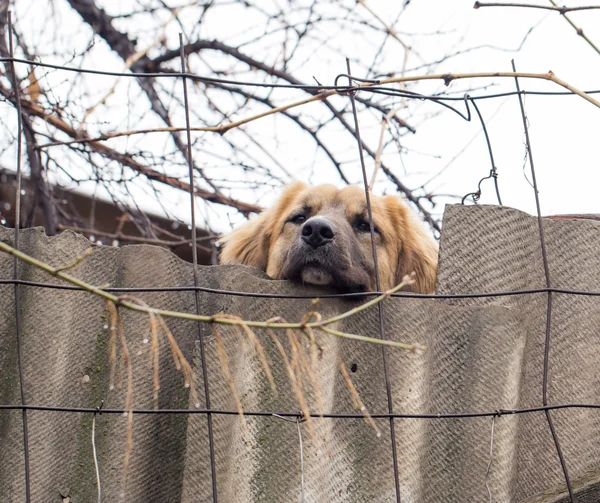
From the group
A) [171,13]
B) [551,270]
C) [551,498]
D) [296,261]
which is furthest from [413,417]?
[171,13]

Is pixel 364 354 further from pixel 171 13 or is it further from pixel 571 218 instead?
pixel 171 13

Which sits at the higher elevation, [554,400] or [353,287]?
[353,287]

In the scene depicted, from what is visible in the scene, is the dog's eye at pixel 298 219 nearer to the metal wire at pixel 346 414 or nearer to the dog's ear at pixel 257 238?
the dog's ear at pixel 257 238

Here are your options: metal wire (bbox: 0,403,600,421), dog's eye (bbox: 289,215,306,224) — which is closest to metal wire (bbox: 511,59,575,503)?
metal wire (bbox: 0,403,600,421)

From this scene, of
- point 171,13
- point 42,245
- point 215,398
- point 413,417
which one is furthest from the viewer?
point 171,13

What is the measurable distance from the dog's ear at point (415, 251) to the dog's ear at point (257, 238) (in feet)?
1.95

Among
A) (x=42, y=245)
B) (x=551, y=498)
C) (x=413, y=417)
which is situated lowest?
(x=551, y=498)

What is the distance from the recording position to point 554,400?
2.31m

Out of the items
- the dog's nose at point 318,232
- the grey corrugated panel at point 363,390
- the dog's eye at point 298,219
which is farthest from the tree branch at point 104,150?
the grey corrugated panel at point 363,390

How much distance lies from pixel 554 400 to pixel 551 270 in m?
0.40

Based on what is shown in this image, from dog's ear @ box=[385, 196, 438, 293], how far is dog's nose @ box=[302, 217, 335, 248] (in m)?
0.81

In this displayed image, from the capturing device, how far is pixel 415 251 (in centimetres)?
420

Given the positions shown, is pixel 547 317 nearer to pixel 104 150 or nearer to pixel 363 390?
pixel 363 390

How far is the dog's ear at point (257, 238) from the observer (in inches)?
172
